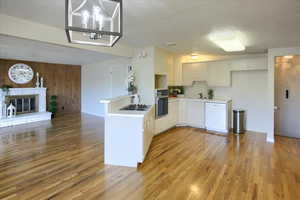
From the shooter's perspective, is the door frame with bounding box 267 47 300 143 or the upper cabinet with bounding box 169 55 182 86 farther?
the upper cabinet with bounding box 169 55 182 86

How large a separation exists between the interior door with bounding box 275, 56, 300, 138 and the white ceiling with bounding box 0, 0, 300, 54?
5.48ft

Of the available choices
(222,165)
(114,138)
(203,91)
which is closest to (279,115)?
(203,91)

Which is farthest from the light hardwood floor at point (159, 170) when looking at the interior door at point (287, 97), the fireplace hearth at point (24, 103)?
the fireplace hearth at point (24, 103)

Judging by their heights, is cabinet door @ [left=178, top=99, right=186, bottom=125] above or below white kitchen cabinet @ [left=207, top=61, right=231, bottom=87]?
below

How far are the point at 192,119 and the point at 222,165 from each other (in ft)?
9.25

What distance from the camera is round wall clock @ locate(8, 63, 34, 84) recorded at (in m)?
6.52

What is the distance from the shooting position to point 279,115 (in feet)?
16.8

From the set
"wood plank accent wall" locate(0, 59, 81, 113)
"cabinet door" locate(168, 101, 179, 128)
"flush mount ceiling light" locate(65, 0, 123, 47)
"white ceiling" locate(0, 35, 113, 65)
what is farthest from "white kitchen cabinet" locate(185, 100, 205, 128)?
"wood plank accent wall" locate(0, 59, 81, 113)

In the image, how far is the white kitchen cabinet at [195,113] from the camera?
18.5 feet

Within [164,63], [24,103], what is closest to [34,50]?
[24,103]

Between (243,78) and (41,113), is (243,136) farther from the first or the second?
(41,113)

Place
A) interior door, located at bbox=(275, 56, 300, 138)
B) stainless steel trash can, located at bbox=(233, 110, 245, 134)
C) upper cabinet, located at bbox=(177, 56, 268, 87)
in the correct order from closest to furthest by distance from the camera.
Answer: interior door, located at bbox=(275, 56, 300, 138)
upper cabinet, located at bbox=(177, 56, 268, 87)
stainless steel trash can, located at bbox=(233, 110, 245, 134)

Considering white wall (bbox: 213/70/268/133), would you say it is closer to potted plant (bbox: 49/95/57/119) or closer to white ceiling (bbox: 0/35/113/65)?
white ceiling (bbox: 0/35/113/65)

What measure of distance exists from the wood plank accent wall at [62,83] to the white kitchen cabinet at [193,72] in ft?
17.4
